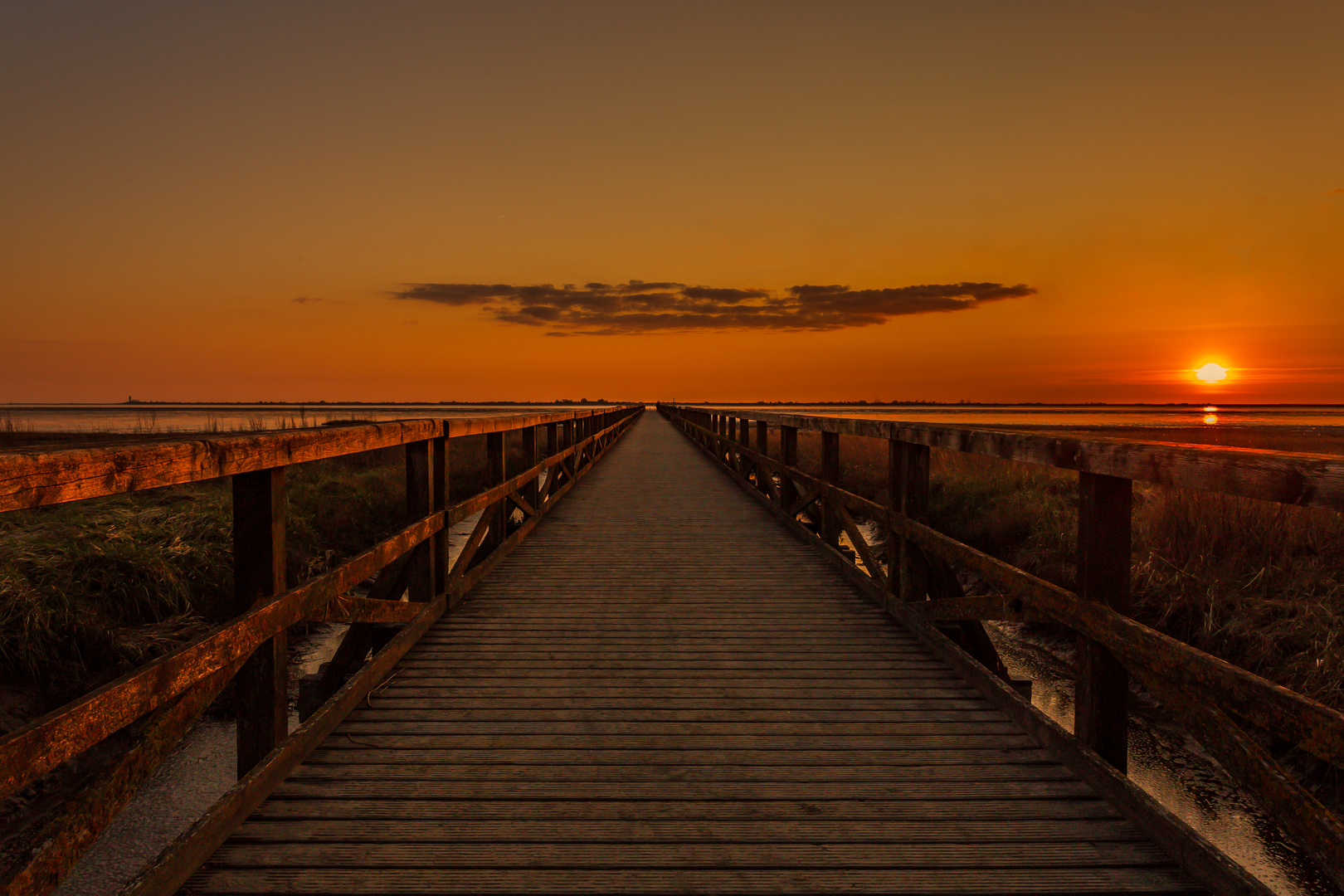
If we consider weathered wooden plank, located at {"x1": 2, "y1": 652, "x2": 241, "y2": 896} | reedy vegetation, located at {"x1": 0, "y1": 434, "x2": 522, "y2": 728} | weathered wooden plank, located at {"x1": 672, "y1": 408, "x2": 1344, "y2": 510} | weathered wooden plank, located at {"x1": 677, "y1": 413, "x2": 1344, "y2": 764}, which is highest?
weathered wooden plank, located at {"x1": 672, "y1": 408, "x2": 1344, "y2": 510}

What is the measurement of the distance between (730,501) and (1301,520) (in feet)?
20.9

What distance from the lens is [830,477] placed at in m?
6.87

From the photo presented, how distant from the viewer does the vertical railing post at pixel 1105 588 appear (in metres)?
2.65

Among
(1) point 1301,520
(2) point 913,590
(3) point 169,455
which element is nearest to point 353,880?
(3) point 169,455

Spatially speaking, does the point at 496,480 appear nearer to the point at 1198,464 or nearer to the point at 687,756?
the point at 687,756

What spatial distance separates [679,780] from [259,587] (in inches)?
67.3

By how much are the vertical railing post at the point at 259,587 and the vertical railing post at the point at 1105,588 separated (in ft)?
9.55

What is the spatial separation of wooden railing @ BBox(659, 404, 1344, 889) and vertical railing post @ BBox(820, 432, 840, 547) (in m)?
1.92

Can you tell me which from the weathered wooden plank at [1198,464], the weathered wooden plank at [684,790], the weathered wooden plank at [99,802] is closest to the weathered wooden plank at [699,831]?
the weathered wooden plank at [684,790]

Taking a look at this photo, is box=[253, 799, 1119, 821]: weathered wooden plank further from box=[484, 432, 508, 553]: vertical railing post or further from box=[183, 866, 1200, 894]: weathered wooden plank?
box=[484, 432, 508, 553]: vertical railing post

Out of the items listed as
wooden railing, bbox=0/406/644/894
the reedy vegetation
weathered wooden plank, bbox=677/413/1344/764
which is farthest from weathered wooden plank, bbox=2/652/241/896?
weathered wooden plank, bbox=677/413/1344/764

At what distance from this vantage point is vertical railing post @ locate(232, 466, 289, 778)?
8.32 ft

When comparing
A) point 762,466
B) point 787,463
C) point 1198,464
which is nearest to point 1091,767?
point 1198,464

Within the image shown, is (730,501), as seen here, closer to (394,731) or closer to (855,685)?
(855,685)
